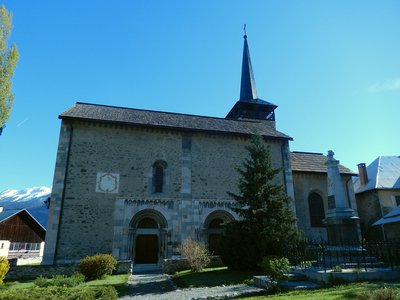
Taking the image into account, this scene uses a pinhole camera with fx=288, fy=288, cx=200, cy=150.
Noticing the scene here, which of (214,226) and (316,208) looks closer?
(214,226)

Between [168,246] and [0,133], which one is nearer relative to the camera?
[0,133]

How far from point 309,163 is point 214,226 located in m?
9.93

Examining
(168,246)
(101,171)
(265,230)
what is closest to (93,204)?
(101,171)

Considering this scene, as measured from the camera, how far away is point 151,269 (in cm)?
1702

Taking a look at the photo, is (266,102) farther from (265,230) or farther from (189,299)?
(189,299)

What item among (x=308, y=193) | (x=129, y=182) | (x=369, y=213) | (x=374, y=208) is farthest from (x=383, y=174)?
(x=129, y=182)

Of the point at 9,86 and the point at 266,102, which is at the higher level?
the point at 266,102

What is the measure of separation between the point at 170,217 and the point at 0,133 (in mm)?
10119

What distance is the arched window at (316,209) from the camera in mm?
21500

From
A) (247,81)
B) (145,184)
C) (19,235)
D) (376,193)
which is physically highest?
(247,81)

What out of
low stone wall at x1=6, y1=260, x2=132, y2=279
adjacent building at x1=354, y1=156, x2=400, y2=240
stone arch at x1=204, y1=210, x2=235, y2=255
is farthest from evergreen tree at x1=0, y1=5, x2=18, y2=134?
adjacent building at x1=354, y1=156, x2=400, y2=240

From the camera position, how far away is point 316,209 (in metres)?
21.9

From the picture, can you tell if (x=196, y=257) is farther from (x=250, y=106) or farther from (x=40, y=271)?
(x=250, y=106)

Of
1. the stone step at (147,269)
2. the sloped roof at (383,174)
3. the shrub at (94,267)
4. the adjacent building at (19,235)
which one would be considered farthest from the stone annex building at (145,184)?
the adjacent building at (19,235)
